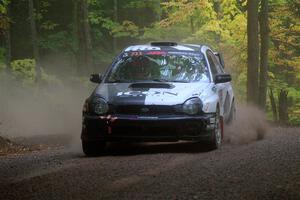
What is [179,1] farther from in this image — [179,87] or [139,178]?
[139,178]

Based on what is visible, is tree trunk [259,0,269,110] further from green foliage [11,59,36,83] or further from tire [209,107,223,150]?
green foliage [11,59,36,83]

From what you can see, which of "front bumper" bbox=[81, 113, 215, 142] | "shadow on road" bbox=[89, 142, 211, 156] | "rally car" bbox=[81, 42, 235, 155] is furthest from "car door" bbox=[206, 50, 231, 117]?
"front bumper" bbox=[81, 113, 215, 142]

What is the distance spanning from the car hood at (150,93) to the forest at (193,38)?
4932 millimetres

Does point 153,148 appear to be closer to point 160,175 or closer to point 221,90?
point 221,90

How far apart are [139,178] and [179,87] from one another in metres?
3.35

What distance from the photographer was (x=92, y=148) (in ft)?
34.1

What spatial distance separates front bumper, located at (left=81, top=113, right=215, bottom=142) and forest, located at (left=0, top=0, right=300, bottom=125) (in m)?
5.33

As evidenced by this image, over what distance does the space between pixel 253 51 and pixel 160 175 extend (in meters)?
13.0

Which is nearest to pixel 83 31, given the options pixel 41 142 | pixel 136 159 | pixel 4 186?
pixel 41 142

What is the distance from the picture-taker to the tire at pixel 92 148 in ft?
33.9

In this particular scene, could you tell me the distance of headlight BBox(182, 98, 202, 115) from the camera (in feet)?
33.2

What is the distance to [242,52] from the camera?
2611cm

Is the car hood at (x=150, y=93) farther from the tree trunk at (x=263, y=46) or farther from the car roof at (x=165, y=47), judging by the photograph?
the tree trunk at (x=263, y=46)

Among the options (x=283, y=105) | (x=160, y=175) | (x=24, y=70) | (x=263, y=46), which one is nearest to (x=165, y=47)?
(x=160, y=175)
